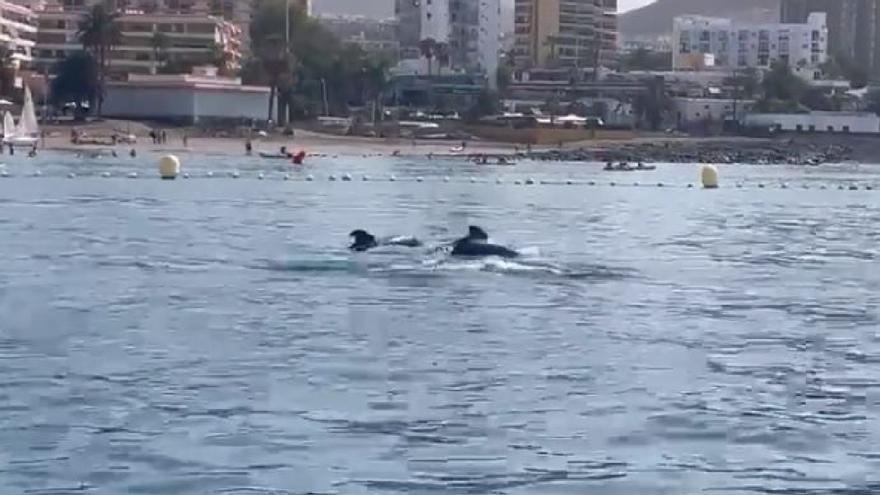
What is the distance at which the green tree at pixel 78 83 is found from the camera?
408 feet

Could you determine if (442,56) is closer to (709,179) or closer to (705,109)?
(705,109)

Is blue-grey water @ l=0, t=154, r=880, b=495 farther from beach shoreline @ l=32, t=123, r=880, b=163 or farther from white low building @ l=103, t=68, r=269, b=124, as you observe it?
white low building @ l=103, t=68, r=269, b=124

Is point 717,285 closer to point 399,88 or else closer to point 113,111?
point 113,111

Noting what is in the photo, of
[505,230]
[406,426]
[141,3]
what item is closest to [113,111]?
[141,3]

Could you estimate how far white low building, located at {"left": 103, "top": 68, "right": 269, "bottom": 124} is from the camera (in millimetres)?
123562

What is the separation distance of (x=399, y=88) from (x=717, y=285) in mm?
134442

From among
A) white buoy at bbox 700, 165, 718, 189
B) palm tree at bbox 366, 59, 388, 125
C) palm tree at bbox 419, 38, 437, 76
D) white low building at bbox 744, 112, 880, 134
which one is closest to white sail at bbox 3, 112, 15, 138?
white buoy at bbox 700, 165, 718, 189

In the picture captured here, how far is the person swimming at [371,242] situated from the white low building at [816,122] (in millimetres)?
123472

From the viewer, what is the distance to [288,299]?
32.0 metres

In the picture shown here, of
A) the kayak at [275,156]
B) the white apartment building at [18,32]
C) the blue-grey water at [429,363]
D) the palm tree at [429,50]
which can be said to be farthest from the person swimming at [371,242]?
the palm tree at [429,50]

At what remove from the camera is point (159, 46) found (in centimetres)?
13775

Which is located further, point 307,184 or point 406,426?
point 307,184

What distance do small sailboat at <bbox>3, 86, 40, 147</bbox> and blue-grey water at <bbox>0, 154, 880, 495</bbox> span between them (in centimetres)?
5339

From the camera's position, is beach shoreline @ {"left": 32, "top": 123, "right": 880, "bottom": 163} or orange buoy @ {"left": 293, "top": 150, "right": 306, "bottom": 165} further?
beach shoreline @ {"left": 32, "top": 123, "right": 880, "bottom": 163}
